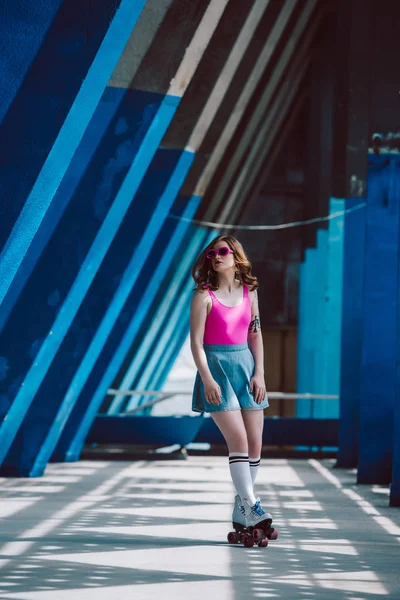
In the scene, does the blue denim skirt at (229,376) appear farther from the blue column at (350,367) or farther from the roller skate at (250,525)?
the blue column at (350,367)

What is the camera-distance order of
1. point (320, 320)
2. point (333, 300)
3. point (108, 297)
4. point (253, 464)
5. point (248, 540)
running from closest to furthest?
1. point (248, 540)
2. point (253, 464)
3. point (108, 297)
4. point (333, 300)
5. point (320, 320)

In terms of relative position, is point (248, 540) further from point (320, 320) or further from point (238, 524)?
point (320, 320)

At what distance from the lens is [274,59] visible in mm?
20109

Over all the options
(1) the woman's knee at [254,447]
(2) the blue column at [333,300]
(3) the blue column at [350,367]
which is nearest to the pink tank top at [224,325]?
(1) the woman's knee at [254,447]

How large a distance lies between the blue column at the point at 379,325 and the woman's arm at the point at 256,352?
183 inches

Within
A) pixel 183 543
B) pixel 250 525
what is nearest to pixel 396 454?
pixel 250 525

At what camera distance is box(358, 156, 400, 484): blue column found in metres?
10.6

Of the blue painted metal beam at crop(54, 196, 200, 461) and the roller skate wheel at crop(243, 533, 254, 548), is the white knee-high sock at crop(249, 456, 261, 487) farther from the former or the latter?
the blue painted metal beam at crop(54, 196, 200, 461)

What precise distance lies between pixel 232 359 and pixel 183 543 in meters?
0.94

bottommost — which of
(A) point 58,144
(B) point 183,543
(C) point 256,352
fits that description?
(B) point 183,543

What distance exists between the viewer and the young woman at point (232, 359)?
5.91 m

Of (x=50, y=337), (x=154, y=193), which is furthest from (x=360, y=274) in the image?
(x=50, y=337)

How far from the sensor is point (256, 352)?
6.16m

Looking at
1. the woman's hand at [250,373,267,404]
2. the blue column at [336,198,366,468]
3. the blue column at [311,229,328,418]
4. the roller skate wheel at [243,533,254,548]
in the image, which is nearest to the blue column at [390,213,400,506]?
the woman's hand at [250,373,267,404]
